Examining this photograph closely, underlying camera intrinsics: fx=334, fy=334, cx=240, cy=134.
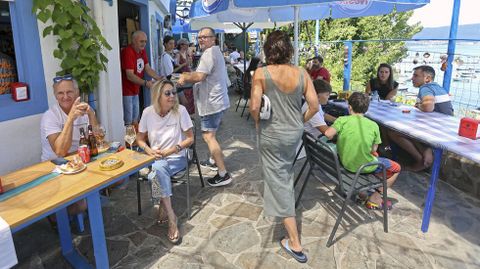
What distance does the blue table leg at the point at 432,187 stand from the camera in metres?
2.66

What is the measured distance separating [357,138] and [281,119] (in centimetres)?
78

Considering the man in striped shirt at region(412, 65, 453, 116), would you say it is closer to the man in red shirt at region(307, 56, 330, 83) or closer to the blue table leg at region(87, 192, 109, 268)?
the man in red shirt at region(307, 56, 330, 83)

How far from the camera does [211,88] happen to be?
146 inches

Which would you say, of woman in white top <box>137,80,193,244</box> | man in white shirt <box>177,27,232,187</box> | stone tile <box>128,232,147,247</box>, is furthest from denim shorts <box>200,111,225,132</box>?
stone tile <box>128,232,147,247</box>

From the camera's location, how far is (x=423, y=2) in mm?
3305

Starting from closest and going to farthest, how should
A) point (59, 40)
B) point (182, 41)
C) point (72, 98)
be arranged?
point (72, 98), point (59, 40), point (182, 41)

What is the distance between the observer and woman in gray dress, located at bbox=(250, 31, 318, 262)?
2379 mm

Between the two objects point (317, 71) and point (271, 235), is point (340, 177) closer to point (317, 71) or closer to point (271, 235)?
point (271, 235)

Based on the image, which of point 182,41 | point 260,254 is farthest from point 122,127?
point 182,41

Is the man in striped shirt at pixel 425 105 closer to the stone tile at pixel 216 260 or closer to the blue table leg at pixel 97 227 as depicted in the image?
the stone tile at pixel 216 260

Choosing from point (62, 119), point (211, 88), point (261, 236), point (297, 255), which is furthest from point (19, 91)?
point (297, 255)

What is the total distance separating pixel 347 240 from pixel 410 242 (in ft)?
1.64

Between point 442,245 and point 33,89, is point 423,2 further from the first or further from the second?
point 33,89

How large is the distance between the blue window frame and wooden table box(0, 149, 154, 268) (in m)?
0.81
